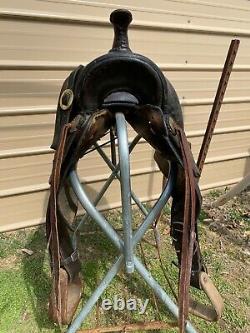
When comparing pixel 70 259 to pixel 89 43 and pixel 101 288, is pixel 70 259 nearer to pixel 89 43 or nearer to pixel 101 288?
pixel 101 288

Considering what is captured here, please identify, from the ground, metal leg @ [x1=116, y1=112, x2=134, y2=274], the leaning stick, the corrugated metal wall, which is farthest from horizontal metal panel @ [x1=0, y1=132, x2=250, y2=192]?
metal leg @ [x1=116, y1=112, x2=134, y2=274]

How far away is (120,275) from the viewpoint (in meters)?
1.73

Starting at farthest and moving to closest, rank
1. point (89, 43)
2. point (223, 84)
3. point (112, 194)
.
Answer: point (112, 194) → point (89, 43) → point (223, 84)

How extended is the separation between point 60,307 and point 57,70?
120 centimetres

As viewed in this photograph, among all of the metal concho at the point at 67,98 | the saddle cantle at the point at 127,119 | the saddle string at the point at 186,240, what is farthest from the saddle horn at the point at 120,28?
the saddle string at the point at 186,240

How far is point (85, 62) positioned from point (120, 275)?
1084 mm

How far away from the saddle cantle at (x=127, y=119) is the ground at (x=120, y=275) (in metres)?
0.44

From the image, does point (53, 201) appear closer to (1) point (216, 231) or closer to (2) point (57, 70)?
(2) point (57, 70)

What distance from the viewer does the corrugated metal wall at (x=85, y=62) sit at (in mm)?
1753

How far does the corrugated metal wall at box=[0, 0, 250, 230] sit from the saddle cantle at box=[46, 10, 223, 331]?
0.78 metres

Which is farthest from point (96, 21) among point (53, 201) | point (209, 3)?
point (53, 201)

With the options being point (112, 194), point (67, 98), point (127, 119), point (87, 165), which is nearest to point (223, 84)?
point (127, 119)

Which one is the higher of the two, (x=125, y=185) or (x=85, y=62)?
(x=85, y=62)

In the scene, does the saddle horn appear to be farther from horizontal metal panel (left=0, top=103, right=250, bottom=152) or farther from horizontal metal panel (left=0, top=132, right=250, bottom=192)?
horizontal metal panel (left=0, top=132, right=250, bottom=192)
